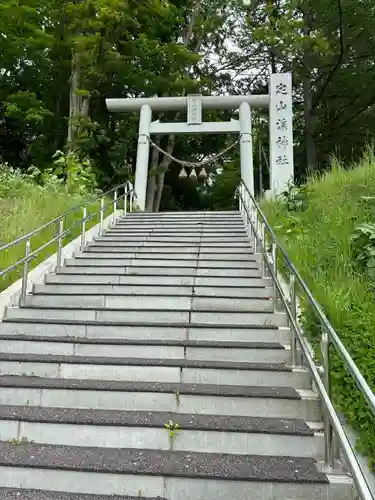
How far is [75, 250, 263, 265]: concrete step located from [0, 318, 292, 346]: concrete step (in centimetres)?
184

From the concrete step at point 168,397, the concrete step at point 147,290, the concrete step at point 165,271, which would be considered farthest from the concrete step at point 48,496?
the concrete step at point 165,271

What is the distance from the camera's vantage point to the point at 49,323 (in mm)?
3936

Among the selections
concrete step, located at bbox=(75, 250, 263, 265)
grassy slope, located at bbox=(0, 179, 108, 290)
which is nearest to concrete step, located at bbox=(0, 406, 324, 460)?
grassy slope, located at bbox=(0, 179, 108, 290)

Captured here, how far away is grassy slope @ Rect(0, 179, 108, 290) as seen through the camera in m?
5.26

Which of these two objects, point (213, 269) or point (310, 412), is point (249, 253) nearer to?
point (213, 269)

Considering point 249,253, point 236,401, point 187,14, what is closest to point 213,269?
point 249,253

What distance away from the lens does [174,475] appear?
228cm

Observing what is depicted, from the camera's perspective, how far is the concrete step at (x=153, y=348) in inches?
137

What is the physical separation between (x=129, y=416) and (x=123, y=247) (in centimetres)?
400

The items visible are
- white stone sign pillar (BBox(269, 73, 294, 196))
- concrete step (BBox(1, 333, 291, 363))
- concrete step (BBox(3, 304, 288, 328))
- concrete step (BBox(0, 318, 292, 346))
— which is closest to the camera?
concrete step (BBox(1, 333, 291, 363))

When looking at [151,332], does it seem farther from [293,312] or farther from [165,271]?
[165,271]

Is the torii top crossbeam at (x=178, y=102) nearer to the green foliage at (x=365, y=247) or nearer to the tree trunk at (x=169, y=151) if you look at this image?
the tree trunk at (x=169, y=151)

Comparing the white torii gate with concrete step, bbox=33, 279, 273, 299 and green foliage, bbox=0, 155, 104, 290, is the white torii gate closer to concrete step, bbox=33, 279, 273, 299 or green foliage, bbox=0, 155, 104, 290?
green foliage, bbox=0, 155, 104, 290

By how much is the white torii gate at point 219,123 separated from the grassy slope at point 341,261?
407cm
